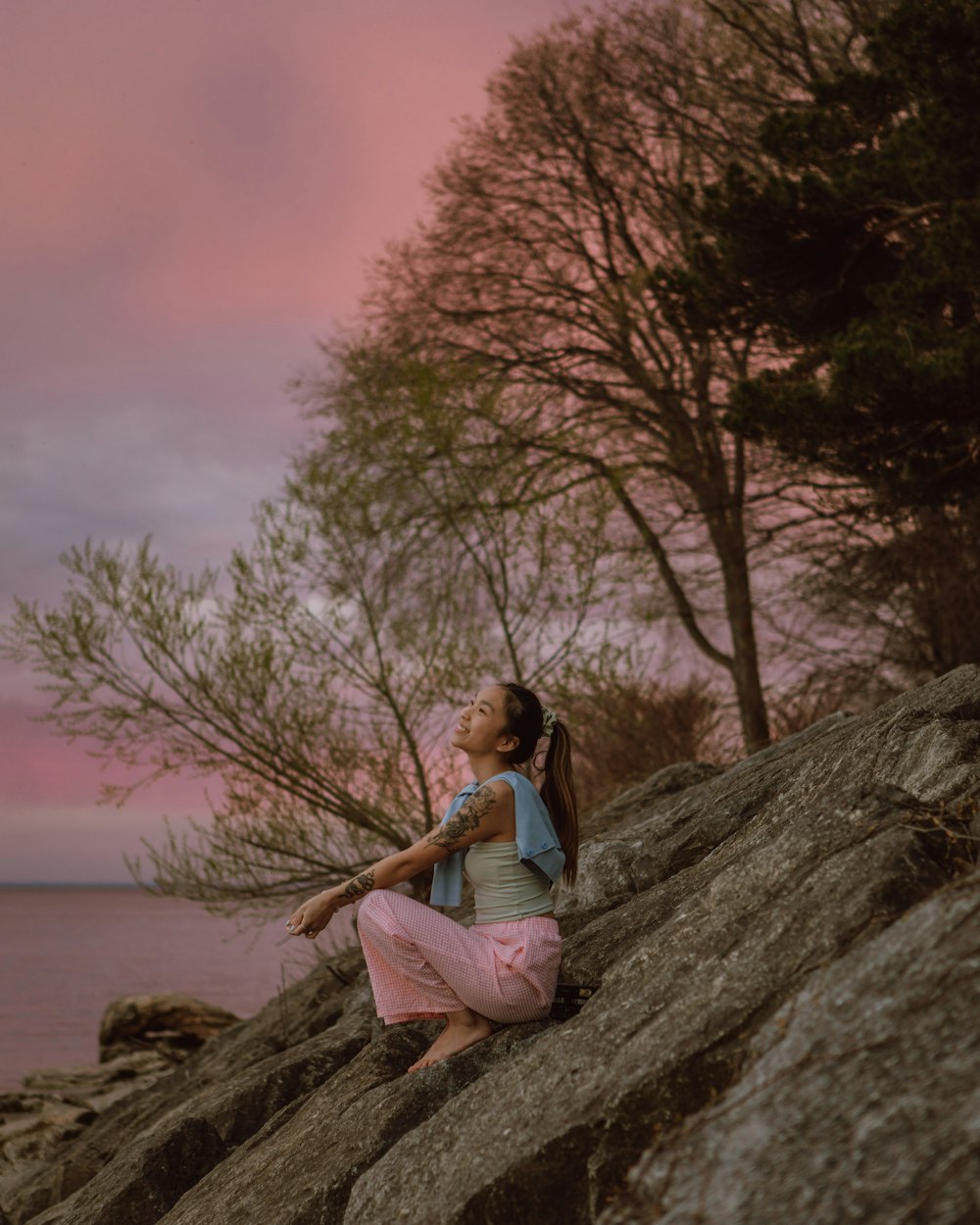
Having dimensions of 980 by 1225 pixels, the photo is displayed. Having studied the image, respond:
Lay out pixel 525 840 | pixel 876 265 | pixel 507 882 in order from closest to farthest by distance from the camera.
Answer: pixel 525 840 → pixel 507 882 → pixel 876 265

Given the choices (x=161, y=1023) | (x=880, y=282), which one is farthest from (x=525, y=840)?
(x=161, y=1023)

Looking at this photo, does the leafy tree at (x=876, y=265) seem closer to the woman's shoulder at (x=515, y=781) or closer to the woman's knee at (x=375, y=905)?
the woman's shoulder at (x=515, y=781)

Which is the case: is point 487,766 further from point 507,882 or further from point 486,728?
point 507,882

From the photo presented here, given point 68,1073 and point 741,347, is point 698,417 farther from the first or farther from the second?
point 68,1073

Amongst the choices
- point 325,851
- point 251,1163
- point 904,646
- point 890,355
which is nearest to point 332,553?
point 325,851

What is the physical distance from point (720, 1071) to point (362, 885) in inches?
70.8

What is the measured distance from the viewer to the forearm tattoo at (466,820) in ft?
14.8

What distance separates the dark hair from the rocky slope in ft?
1.76

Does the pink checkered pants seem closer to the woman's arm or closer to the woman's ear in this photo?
the woman's arm

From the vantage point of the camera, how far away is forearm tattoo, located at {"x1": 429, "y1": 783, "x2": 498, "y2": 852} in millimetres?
4500

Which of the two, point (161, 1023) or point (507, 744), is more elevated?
point (507, 744)

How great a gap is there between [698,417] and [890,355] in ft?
25.6

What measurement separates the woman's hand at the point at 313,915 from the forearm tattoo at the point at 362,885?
10cm

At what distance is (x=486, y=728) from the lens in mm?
4711
